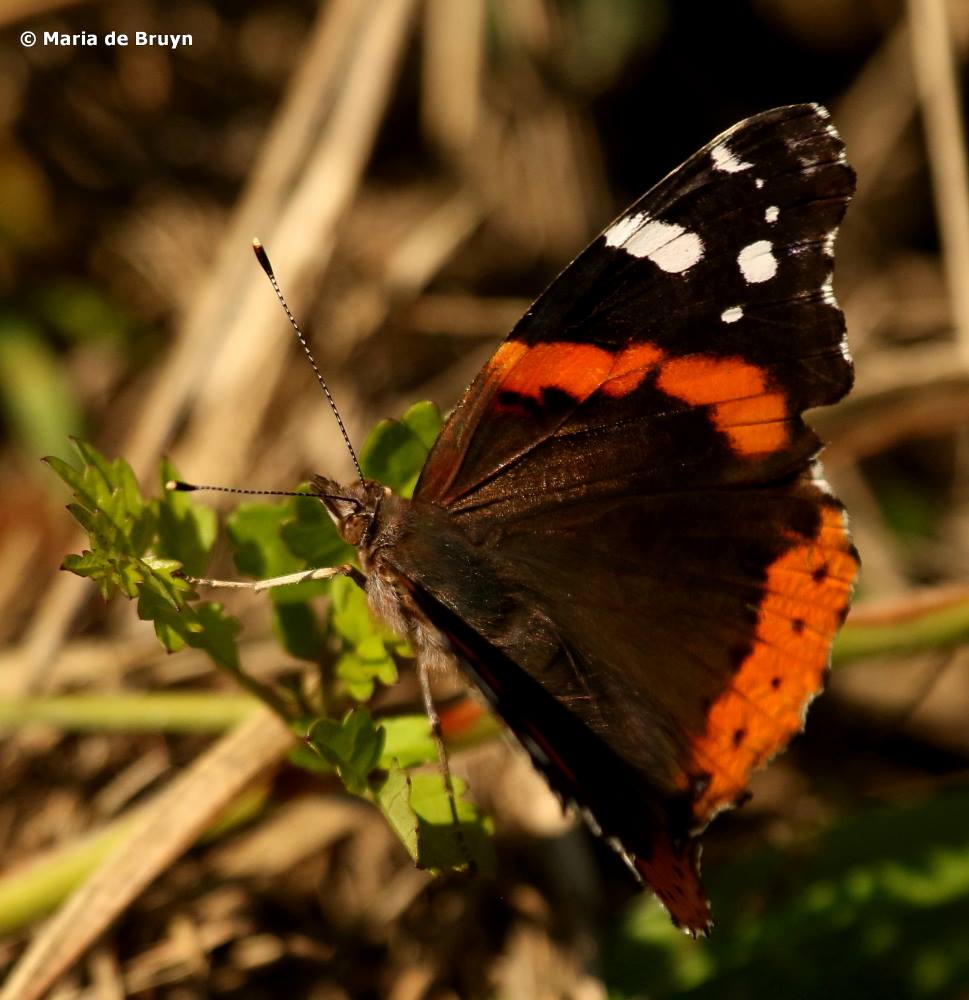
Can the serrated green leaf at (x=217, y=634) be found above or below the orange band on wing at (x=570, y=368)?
below

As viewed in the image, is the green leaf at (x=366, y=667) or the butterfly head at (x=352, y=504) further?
the butterfly head at (x=352, y=504)

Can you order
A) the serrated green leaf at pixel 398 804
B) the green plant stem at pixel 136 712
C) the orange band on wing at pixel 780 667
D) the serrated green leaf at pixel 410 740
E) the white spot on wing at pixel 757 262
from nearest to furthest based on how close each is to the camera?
the serrated green leaf at pixel 398 804 → the serrated green leaf at pixel 410 740 → the orange band on wing at pixel 780 667 → the white spot on wing at pixel 757 262 → the green plant stem at pixel 136 712

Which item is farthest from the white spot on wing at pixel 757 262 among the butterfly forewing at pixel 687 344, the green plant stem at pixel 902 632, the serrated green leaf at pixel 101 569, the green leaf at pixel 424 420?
the serrated green leaf at pixel 101 569

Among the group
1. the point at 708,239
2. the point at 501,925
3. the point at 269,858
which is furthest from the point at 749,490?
the point at 269,858

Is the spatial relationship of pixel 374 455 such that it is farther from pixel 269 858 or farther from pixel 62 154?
pixel 62 154

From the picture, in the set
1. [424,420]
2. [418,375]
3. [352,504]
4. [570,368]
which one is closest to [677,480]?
[570,368]

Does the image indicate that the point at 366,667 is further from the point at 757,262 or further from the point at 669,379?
the point at 757,262

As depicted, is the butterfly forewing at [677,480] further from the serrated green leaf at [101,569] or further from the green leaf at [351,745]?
the serrated green leaf at [101,569]

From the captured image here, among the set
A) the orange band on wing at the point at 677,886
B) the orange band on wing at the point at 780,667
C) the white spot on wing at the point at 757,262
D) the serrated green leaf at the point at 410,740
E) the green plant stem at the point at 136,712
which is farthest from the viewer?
the green plant stem at the point at 136,712
